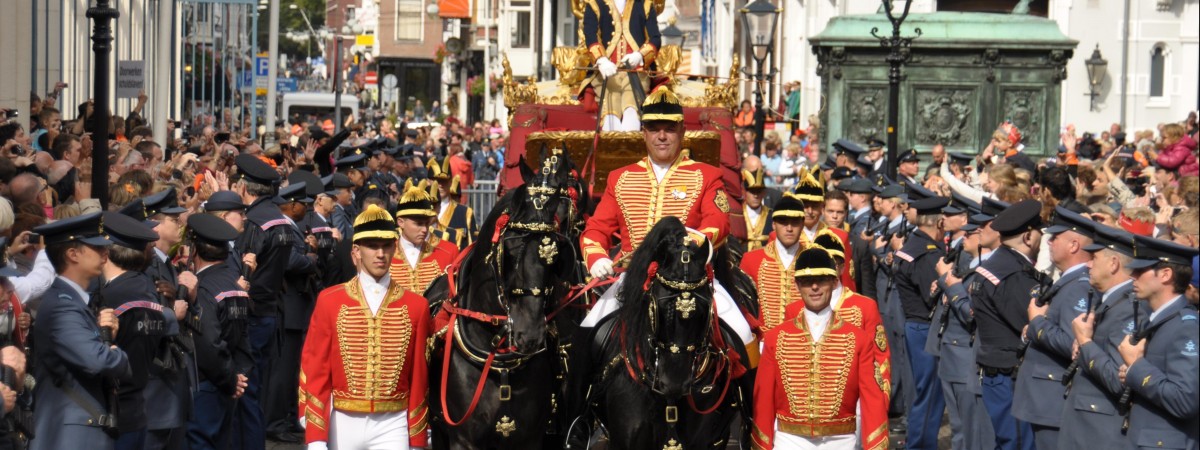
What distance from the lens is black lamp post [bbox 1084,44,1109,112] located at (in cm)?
3750

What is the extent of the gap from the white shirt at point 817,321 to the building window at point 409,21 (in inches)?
3692

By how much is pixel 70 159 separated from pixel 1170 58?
100 feet

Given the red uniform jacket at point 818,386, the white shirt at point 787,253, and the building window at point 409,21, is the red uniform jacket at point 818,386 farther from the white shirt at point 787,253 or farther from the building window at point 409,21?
the building window at point 409,21

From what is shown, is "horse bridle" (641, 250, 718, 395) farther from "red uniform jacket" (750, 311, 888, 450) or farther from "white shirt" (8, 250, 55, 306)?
"white shirt" (8, 250, 55, 306)

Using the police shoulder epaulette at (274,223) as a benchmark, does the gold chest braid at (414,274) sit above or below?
below

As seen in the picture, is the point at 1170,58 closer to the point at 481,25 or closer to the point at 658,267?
the point at 658,267

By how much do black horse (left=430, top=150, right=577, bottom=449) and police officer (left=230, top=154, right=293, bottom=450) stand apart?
3.59 m

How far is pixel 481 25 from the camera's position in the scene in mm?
85438

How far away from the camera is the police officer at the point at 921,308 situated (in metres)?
14.6

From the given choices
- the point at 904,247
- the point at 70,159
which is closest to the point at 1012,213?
the point at 904,247

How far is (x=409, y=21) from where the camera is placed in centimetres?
10350

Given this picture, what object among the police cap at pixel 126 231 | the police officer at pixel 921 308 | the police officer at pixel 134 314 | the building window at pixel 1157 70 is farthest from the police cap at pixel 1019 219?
the building window at pixel 1157 70

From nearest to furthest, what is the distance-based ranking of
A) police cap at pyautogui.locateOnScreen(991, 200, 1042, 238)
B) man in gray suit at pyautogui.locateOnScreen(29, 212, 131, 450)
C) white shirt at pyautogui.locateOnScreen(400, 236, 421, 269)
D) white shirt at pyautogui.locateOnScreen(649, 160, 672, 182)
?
man in gray suit at pyautogui.locateOnScreen(29, 212, 131, 450) < white shirt at pyautogui.locateOnScreen(649, 160, 672, 182) < police cap at pyautogui.locateOnScreen(991, 200, 1042, 238) < white shirt at pyautogui.locateOnScreen(400, 236, 421, 269)

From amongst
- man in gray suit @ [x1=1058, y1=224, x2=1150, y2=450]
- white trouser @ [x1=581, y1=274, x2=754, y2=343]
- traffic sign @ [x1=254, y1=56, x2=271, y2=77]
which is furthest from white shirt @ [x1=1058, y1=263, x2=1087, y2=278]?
traffic sign @ [x1=254, y1=56, x2=271, y2=77]
